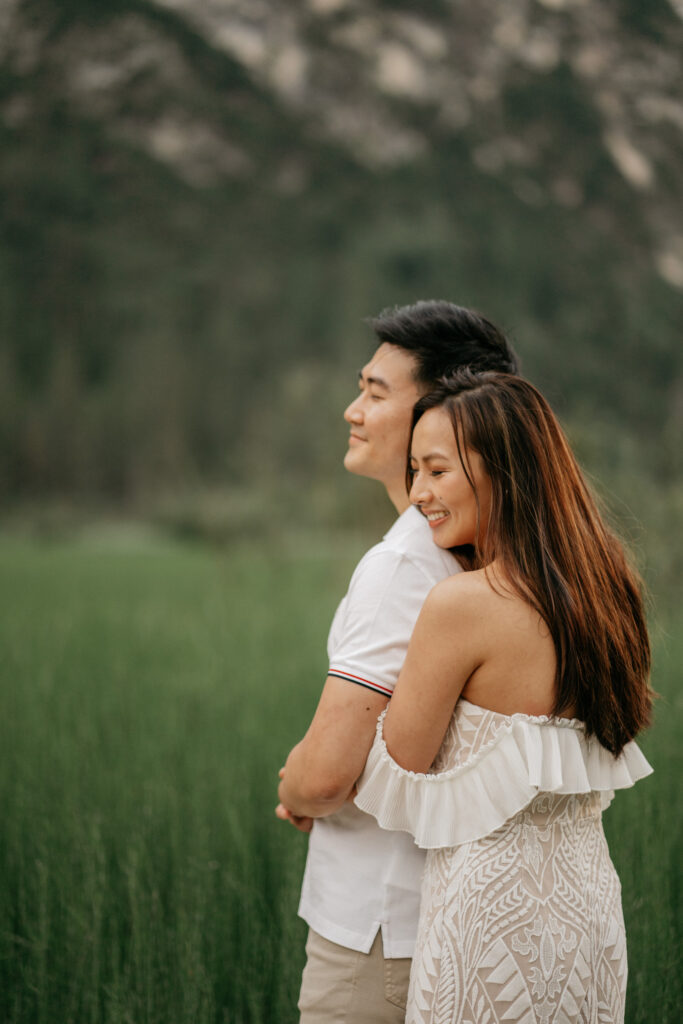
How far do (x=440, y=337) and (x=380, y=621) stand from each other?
602 mm

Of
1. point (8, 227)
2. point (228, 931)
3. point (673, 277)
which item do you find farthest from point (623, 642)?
point (8, 227)

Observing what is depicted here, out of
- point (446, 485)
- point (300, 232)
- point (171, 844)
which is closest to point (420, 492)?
point (446, 485)

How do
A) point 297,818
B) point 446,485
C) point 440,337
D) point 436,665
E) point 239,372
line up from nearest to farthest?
point 436,665
point 446,485
point 297,818
point 440,337
point 239,372

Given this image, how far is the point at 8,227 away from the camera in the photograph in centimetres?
2161

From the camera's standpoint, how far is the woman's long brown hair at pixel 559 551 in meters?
1.20

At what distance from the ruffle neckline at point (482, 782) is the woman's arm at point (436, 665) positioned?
0.04m

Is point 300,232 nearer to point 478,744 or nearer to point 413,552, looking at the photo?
point 413,552

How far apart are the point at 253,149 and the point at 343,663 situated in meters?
30.9

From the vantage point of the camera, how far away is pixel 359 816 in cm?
137

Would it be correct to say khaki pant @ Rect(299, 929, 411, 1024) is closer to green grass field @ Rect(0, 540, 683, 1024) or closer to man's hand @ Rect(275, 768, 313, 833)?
man's hand @ Rect(275, 768, 313, 833)

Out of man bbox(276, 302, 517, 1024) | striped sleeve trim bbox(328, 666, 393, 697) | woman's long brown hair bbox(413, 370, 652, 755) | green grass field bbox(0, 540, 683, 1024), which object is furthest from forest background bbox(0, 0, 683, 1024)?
striped sleeve trim bbox(328, 666, 393, 697)

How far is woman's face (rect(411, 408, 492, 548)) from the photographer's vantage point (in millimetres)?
1286

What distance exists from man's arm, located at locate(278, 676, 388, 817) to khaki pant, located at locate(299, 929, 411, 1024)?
0.27m

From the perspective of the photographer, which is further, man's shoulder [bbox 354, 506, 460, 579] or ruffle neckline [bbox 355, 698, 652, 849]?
man's shoulder [bbox 354, 506, 460, 579]
